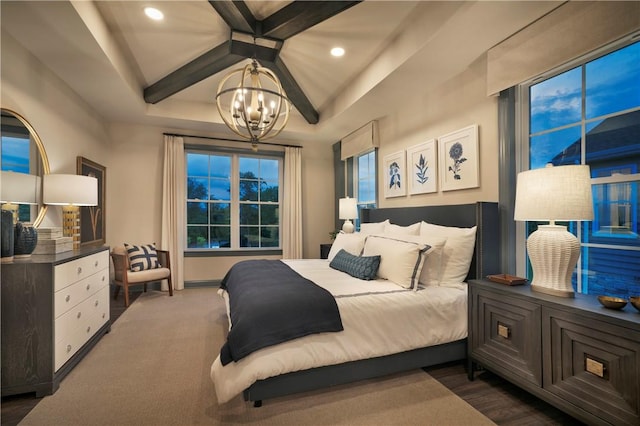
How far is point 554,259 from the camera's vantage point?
1.78m

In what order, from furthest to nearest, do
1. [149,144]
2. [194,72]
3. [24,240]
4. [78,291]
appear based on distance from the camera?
[149,144] → [194,72] → [78,291] → [24,240]

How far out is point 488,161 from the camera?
2676 millimetres

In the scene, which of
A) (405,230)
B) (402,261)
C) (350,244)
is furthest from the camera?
(350,244)

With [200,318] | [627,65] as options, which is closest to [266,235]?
[200,318]

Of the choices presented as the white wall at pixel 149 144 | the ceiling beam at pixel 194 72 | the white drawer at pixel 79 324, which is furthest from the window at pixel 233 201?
the white drawer at pixel 79 324

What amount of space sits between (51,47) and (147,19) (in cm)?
83

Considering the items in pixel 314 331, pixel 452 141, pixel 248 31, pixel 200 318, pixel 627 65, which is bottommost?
pixel 200 318

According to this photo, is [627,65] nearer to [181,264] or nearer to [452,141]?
[452,141]

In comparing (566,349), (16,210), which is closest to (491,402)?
(566,349)

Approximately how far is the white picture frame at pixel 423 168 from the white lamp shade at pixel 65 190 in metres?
3.58

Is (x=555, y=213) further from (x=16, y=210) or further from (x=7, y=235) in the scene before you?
(x=16, y=210)

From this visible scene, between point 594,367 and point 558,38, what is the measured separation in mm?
2071

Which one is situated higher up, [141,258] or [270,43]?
[270,43]

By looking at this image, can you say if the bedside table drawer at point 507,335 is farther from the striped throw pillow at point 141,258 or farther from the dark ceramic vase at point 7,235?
the striped throw pillow at point 141,258
